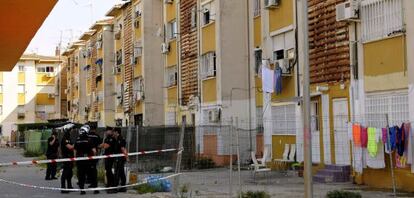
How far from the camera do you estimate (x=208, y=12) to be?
3073 cm

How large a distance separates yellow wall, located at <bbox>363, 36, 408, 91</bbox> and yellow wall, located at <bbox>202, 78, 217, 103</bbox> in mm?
12183

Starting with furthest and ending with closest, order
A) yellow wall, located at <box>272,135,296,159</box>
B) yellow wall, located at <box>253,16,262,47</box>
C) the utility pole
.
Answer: yellow wall, located at <box>253,16,262,47</box>, yellow wall, located at <box>272,135,296,159</box>, the utility pole

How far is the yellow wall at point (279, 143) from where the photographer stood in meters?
22.6

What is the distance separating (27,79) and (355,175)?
65.5 m

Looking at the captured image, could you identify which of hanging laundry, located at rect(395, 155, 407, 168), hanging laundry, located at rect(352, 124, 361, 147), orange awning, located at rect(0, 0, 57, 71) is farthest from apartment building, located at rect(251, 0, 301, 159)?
orange awning, located at rect(0, 0, 57, 71)

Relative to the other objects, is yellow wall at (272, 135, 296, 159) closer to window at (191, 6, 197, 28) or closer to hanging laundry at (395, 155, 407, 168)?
hanging laundry at (395, 155, 407, 168)

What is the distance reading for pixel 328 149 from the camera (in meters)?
Result: 19.7

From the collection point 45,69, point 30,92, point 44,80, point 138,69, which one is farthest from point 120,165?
point 45,69

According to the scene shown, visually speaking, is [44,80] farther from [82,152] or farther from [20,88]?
[82,152]

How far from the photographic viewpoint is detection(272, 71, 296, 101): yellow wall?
2292 centimetres

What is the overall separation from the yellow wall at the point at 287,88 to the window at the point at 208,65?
6.54 meters

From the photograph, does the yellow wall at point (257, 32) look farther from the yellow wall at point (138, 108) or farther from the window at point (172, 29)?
the yellow wall at point (138, 108)

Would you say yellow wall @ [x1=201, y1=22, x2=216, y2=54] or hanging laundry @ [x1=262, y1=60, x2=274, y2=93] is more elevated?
yellow wall @ [x1=201, y1=22, x2=216, y2=54]

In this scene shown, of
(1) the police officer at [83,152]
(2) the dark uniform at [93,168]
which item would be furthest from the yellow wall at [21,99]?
(1) the police officer at [83,152]
